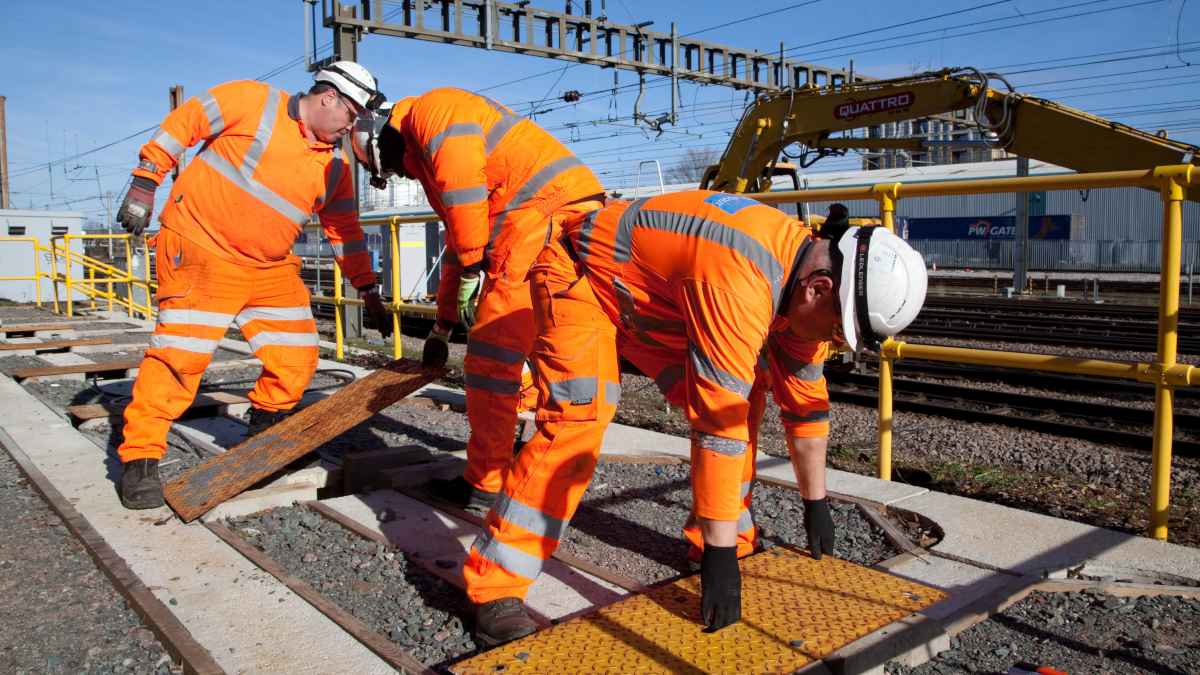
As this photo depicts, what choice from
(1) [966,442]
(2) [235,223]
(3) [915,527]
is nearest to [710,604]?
(3) [915,527]

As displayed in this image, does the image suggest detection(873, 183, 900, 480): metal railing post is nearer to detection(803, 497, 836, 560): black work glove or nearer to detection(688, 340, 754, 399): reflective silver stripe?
detection(803, 497, 836, 560): black work glove

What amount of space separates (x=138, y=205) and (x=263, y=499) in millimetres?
1436

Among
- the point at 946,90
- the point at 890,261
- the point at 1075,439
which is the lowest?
the point at 1075,439

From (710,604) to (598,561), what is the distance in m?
1.01

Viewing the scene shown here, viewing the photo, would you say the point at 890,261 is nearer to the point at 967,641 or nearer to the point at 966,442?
the point at 967,641

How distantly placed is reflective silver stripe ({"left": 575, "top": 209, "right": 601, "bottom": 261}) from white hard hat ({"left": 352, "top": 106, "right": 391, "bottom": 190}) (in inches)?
55.9

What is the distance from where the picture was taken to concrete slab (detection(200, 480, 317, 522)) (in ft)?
12.3

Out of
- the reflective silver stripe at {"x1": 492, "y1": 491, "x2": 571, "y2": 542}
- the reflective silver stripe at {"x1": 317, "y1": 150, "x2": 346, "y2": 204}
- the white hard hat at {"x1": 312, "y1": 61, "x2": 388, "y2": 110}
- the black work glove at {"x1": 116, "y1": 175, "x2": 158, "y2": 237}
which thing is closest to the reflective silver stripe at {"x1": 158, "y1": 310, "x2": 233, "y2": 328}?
the black work glove at {"x1": 116, "y1": 175, "x2": 158, "y2": 237}

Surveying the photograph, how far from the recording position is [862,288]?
89.4 inches

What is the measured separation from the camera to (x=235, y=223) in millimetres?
3998

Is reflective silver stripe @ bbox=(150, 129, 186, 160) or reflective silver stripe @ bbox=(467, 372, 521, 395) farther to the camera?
reflective silver stripe @ bbox=(150, 129, 186, 160)

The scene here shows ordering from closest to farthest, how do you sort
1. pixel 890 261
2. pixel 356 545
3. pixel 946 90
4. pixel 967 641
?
pixel 890 261 < pixel 967 641 < pixel 356 545 < pixel 946 90

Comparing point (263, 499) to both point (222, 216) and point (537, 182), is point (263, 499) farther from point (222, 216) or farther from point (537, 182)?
point (537, 182)

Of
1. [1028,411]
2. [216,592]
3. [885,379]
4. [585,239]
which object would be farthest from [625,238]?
[1028,411]
